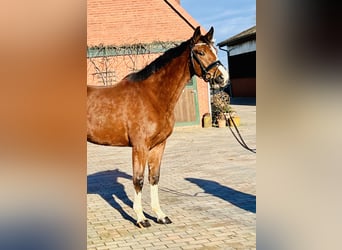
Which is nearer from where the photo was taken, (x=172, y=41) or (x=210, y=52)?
(x=210, y=52)

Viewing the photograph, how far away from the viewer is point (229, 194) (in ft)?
16.8

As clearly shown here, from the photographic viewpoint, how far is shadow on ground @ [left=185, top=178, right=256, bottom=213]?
4592 millimetres

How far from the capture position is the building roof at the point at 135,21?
1234cm

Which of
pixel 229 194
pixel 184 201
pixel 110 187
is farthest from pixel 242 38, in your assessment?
pixel 184 201

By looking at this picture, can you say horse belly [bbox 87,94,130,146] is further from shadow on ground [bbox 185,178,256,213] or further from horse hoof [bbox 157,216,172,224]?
shadow on ground [bbox 185,178,256,213]

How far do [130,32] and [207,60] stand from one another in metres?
9.66

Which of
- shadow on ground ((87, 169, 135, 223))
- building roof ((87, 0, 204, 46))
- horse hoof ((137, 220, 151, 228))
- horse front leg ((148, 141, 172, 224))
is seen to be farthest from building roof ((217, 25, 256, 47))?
horse hoof ((137, 220, 151, 228))

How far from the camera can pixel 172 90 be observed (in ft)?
12.0

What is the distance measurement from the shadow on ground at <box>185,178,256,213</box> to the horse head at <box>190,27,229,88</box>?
181 centimetres

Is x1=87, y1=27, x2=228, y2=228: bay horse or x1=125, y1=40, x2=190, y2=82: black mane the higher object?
x1=125, y1=40, x2=190, y2=82: black mane
